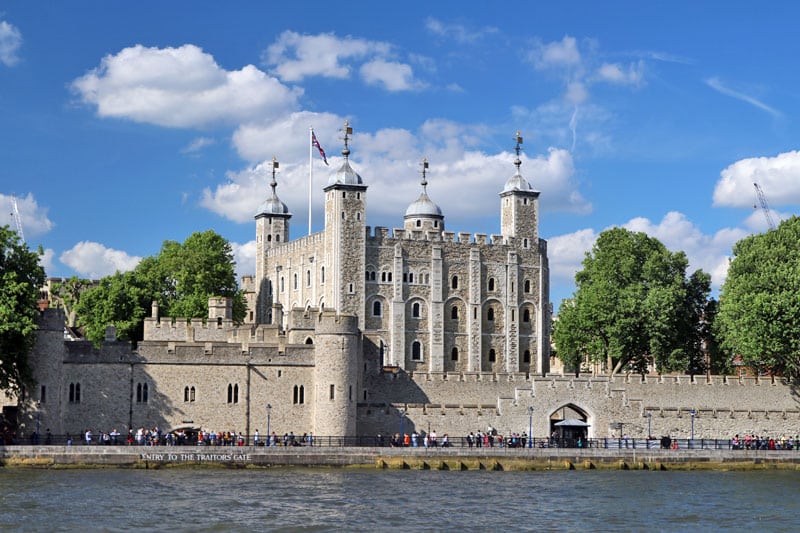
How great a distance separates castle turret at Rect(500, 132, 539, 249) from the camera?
97.7 metres

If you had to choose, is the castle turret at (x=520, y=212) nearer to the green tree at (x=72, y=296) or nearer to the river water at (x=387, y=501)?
the green tree at (x=72, y=296)

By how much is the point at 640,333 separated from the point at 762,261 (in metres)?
8.70

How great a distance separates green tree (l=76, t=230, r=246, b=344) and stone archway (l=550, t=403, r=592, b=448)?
2432cm

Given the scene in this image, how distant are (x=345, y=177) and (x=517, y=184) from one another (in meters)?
13.6

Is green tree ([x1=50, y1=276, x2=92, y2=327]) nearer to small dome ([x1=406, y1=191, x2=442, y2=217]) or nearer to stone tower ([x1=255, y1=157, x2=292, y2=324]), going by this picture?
stone tower ([x1=255, y1=157, x2=292, y2=324])

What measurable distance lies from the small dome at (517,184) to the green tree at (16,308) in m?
44.6

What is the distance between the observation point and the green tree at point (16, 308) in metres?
57.8

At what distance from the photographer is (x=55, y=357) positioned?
198 feet

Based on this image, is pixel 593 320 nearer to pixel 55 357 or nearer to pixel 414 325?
pixel 414 325

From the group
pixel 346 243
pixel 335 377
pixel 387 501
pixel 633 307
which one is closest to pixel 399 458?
pixel 335 377

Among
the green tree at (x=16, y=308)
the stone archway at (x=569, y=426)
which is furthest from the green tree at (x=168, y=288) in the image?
the stone archway at (x=569, y=426)

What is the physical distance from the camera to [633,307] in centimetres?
8356

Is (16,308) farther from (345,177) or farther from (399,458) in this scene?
(345,177)

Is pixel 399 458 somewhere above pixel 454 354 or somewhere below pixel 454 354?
below
